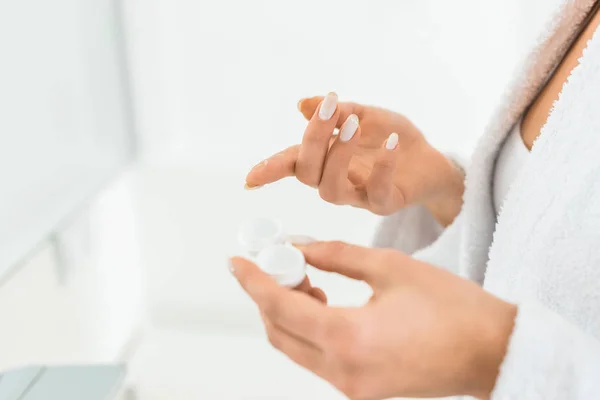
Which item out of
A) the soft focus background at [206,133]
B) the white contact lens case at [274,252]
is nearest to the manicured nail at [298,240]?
the white contact lens case at [274,252]

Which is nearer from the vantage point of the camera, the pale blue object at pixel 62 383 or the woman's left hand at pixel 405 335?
the woman's left hand at pixel 405 335

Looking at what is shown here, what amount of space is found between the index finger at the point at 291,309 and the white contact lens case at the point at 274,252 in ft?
0.11

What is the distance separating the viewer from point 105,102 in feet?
3.69

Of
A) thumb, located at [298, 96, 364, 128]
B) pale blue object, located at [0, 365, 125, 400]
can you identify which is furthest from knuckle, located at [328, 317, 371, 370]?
pale blue object, located at [0, 365, 125, 400]

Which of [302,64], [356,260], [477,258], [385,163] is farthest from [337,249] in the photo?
[302,64]

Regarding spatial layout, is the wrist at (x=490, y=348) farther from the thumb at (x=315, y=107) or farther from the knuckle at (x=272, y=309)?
the thumb at (x=315, y=107)

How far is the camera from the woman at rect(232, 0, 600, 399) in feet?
0.98

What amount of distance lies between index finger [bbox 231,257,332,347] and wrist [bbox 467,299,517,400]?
0.26ft

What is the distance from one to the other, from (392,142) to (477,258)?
0.59ft

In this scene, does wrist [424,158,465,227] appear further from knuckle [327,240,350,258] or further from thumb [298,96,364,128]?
knuckle [327,240,350,258]

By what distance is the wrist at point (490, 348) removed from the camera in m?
0.31

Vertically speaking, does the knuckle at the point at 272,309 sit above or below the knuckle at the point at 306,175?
below

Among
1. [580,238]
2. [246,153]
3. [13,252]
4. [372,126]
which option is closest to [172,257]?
[246,153]

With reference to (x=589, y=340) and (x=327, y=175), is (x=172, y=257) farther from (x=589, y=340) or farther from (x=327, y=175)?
(x=589, y=340)
